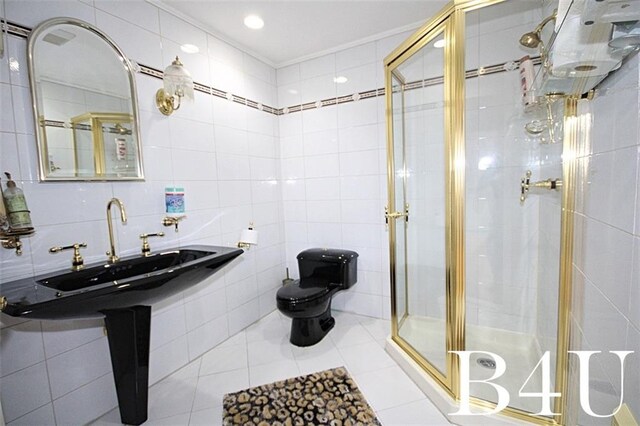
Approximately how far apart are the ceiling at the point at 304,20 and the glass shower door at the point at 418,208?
0.49m

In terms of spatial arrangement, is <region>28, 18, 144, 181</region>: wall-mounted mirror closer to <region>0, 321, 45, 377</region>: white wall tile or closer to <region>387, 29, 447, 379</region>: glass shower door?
<region>0, 321, 45, 377</region>: white wall tile

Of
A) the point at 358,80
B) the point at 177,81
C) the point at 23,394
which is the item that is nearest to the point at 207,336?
the point at 23,394

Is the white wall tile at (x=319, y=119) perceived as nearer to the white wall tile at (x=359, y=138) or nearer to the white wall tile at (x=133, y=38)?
the white wall tile at (x=359, y=138)

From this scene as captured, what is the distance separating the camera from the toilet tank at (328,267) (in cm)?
232

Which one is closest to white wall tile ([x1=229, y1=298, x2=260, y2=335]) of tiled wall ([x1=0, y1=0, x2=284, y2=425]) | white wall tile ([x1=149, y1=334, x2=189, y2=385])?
tiled wall ([x1=0, y1=0, x2=284, y2=425])

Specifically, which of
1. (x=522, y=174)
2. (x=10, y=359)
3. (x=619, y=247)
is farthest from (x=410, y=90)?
(x=10, y=359)

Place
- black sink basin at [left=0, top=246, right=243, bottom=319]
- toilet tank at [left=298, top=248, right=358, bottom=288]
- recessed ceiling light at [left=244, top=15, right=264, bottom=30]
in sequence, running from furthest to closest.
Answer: toilet tank at [left=298, top=248, right=358, bottom=288], recessed ceiling light at [left=244, top=15, right=264, bottom=30], black sink basin at [left=0, top=246, right=243, bottom=319]

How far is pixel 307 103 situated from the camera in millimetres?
2660

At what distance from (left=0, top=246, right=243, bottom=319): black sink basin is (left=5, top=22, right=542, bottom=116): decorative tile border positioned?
110 centimetres

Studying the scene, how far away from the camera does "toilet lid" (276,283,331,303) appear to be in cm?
203

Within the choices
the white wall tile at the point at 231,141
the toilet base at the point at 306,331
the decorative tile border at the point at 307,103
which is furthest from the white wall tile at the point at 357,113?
Result: the toilet base at the point at 306,331

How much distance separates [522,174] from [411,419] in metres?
1.58

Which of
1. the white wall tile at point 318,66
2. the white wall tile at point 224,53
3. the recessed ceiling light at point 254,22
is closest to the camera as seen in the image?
the recessed ceiling light at point 254,22

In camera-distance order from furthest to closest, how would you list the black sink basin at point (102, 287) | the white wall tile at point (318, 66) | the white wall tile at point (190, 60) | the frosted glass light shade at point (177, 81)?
the white wall tile at point (318, 66) → the white wall tile at point (190, 60) → the frosted glass light shade at point (177, 81) → the black sink basin at point (102, 287)
